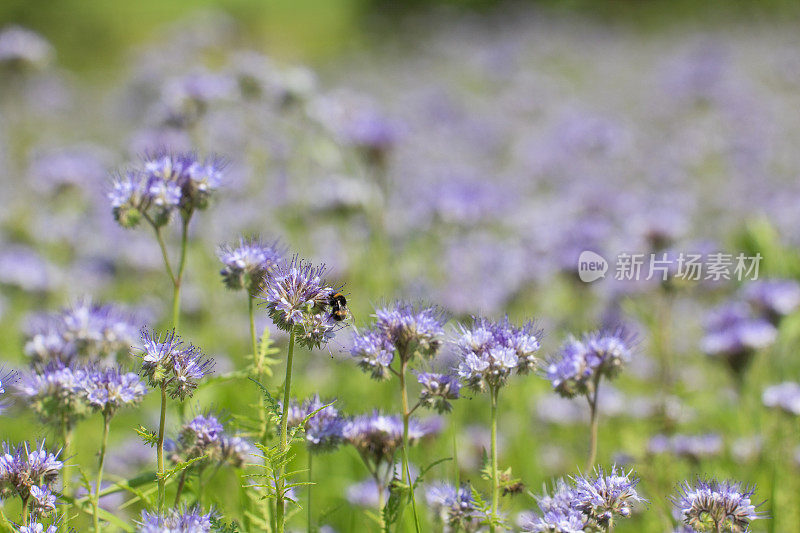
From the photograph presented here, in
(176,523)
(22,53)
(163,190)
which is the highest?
(22,53)

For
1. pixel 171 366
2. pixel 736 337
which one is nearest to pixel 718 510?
pixel 171 366

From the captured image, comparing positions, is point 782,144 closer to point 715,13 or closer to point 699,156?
point 699,156

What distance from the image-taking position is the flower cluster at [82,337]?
2.59 meters

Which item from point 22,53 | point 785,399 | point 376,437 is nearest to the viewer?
point 376,437

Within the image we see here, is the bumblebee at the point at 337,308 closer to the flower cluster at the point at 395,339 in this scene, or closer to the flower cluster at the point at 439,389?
the flower cluster at the point at 395,339

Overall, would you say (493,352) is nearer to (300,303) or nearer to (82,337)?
(300,303)

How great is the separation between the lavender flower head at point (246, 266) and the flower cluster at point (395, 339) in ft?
1.08

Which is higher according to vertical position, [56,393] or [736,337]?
[736,337]

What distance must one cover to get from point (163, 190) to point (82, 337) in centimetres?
66

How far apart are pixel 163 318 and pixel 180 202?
2.68m

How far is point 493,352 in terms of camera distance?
2027mm

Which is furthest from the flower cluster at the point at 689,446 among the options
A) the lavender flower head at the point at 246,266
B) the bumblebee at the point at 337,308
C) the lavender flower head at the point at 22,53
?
the lavender flower head at the point at 22,53

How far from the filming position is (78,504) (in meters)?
2.09

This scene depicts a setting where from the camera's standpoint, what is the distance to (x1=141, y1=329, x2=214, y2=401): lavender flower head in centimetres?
193
